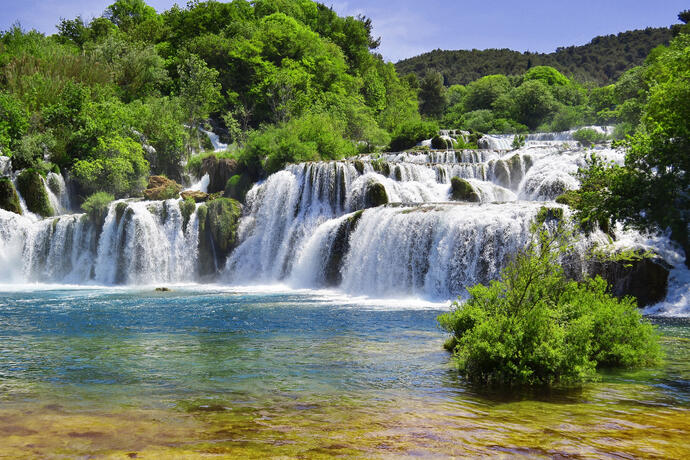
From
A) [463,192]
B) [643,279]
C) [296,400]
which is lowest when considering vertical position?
[296,400]

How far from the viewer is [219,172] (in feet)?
120

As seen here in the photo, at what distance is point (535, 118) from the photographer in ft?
227

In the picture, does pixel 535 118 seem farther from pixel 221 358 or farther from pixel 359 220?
pixel 221 358

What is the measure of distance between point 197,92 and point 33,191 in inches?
700

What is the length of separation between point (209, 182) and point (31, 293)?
14.7 metres

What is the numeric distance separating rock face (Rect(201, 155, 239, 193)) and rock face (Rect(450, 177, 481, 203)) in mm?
14584

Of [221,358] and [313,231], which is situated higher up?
[313,231]

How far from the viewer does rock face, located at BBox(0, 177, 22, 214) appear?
3219 cm

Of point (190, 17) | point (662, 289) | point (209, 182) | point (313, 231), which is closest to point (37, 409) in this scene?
point (662, 289)

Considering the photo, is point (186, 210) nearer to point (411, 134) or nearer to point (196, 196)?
point (196, 196)

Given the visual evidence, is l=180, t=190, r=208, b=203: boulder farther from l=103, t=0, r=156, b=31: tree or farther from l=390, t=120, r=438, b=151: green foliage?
l=103, t=0, r=156, b=31: tree

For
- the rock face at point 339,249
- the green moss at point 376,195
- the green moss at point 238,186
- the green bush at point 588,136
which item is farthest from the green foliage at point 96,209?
the green bush at point 588,136

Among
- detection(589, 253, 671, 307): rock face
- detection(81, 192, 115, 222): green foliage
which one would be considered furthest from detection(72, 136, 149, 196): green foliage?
detection(589, 253, 671, 307): rock face

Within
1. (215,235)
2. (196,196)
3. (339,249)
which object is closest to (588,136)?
(339,249)
